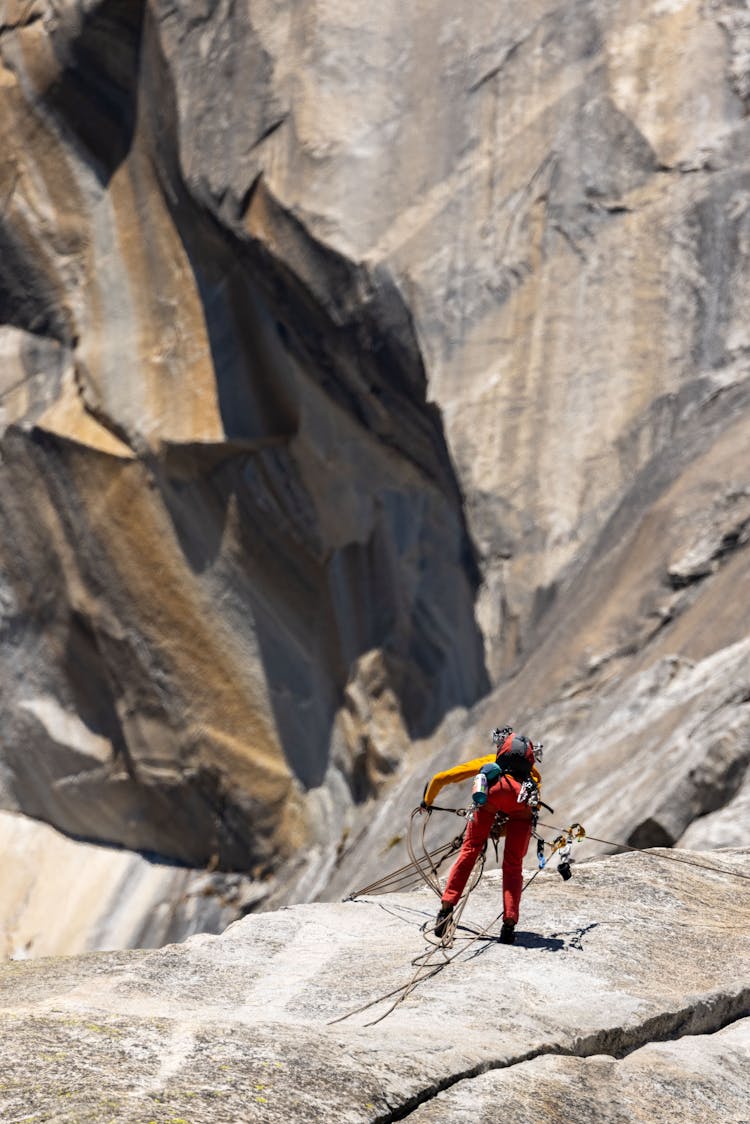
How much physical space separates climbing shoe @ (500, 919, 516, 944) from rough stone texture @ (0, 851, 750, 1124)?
35 millimetres

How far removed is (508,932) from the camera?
591cm

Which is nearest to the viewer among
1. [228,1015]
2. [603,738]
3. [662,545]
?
[228,1015]

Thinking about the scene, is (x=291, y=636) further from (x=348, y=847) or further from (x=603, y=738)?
(x=603, y=738)

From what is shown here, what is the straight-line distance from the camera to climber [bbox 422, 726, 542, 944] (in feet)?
20.0

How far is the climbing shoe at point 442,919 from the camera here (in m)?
5.96

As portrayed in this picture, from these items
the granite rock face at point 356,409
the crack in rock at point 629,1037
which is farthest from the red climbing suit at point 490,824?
the granite rock face at point 356,409

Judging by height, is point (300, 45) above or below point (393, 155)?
above

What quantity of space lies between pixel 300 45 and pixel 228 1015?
14009 mm

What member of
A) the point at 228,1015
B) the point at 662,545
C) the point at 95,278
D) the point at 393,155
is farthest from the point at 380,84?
the point at 228,1015

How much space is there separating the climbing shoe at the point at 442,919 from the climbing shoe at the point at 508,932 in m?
0.22

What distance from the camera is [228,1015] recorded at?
488 centimetres

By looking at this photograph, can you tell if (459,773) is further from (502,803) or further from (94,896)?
(94,896)

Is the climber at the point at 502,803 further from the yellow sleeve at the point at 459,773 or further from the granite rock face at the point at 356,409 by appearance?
the granite rock face at the point at 356,409

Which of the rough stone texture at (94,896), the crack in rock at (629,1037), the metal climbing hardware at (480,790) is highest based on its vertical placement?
the metal climbing hardware at (480,790)
